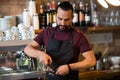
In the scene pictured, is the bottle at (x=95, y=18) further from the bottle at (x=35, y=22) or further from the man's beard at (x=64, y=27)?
the man's beard at (x=64, y=27)

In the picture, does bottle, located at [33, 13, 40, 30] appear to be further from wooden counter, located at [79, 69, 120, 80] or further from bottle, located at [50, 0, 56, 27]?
wooden counter, located at [79, 69, 120, 80]

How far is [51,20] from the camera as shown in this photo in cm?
305

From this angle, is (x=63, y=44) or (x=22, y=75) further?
(x=22, y=75)

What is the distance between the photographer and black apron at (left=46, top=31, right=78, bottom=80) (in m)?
1.97

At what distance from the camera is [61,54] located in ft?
6.57

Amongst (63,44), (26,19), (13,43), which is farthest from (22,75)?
(26,19)

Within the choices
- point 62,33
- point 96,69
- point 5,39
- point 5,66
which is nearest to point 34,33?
point 5,39

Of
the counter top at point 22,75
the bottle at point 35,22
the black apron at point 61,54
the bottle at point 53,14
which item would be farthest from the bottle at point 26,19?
the black apron at point 61,54

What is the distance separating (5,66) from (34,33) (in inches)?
20.0

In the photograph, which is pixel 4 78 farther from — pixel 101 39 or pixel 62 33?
pixel 101 39

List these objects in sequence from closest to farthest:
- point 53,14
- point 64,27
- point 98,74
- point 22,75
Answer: point 64,27 → point 22,75 → point 53,14 → point 98,74

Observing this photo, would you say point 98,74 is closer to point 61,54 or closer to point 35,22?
point 35,22

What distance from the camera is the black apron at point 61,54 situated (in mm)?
1969

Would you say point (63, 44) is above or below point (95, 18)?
below
